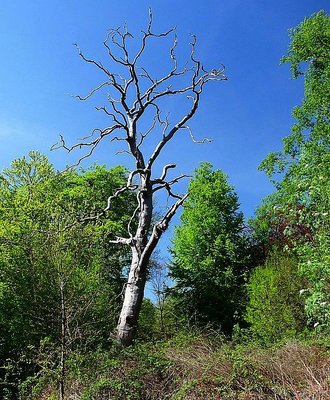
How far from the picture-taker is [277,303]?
664 inches

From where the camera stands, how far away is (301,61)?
1886cm

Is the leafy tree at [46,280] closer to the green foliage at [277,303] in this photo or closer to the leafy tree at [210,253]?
the green foliage at [277,303]

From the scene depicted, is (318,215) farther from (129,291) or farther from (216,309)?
(216,309)

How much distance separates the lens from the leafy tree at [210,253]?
21.8 metres

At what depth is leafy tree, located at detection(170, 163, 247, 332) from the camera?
71.7 ft

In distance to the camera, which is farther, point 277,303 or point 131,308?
point 277,303

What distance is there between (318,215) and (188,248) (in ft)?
47.1

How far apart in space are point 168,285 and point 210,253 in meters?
2.54

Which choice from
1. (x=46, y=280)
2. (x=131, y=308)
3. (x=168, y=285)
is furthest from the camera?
(x=168, y=285)

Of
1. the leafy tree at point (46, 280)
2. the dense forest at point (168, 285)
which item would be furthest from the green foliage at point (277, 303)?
the leafy tree at point (46, 280)

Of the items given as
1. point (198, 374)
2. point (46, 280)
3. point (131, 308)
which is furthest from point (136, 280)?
point (198, 374)

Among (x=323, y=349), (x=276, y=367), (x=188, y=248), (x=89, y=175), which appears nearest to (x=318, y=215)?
(x=323, y=349)

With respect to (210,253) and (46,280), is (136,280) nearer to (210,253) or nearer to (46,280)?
(46,280)

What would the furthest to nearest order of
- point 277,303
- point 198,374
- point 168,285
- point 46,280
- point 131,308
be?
1. point 168,285
2. point 277,303
3. point 46,280
4. point 131,308
5. point 198,374
